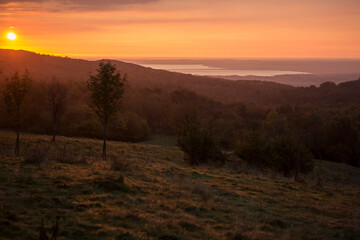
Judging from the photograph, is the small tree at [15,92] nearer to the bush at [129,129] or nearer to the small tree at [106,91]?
the small tree at [106,91]

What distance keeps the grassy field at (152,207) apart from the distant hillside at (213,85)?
89574 millimetres

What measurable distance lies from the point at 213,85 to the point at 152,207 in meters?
127

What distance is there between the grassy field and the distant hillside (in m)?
89.6

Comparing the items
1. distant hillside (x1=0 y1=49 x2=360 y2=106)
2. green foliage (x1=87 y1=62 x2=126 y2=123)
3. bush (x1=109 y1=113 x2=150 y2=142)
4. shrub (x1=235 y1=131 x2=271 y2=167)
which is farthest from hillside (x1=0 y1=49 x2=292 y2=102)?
green foliage (x1=87 y1=62 x2=126 y2=123)

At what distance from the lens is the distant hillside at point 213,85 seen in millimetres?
108062

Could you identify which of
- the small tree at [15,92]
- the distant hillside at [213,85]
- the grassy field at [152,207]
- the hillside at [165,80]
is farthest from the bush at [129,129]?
the hillside at [165,80]

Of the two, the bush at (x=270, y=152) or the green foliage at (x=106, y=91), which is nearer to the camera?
the green foliage at (x=106, y=91)

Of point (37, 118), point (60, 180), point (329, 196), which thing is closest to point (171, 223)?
point (60, 180)

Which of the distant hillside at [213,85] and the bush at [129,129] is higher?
the distant hillside at [213,85]

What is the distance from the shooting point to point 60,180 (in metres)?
10.3

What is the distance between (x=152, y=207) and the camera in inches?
354

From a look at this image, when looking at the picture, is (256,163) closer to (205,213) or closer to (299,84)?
(205,213)

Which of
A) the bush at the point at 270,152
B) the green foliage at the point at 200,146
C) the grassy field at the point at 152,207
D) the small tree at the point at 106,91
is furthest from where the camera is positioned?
the bush at the point at 270,152

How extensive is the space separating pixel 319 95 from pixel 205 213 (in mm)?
122511
